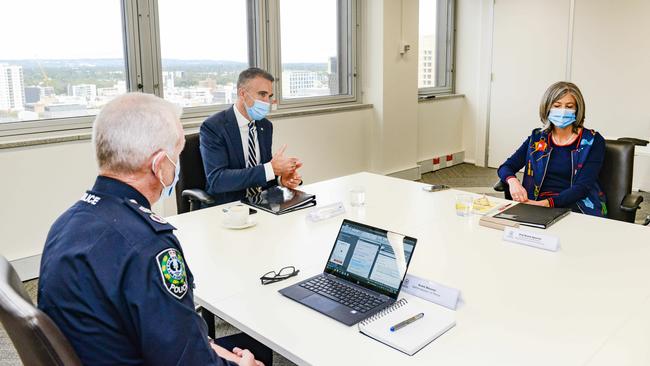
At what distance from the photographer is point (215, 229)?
217cm

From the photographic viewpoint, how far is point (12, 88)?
A: 3361 millimetres

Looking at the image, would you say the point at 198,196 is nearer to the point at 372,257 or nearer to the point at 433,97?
the point at 372,257

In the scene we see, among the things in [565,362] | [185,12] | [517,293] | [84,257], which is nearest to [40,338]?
[84,257]

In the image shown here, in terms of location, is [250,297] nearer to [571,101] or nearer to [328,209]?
[328,209]

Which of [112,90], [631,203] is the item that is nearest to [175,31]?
[112,90]

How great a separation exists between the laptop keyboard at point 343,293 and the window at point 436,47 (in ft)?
16.5

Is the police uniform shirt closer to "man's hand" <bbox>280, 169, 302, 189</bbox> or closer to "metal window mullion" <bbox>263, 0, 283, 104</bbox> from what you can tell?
"man's hand" <bbox>280, 169, 302, 189</bbox>

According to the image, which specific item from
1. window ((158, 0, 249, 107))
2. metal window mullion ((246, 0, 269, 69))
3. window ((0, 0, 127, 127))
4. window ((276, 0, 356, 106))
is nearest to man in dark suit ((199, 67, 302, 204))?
window ((0, 0, 127, 127))

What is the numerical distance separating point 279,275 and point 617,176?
187 cm

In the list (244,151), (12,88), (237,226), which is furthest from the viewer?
(12,88)

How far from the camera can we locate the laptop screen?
152cm

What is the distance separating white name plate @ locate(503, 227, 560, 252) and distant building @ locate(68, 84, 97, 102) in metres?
2.87

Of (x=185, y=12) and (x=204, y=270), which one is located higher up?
(x=185, y=12)

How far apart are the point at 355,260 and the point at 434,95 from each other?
5142 millimetres
